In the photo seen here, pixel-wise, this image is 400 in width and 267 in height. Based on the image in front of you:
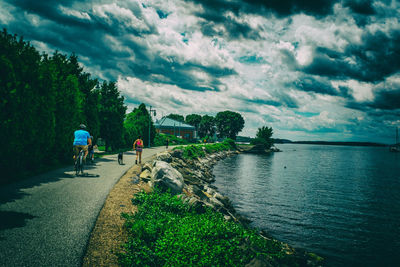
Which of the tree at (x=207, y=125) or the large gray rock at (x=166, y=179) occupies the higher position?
the tree at (x=207, y=125)

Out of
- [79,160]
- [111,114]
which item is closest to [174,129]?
[111,114]

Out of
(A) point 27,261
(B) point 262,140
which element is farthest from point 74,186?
(B) point 262,140

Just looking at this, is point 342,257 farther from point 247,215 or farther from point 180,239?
point 180,239

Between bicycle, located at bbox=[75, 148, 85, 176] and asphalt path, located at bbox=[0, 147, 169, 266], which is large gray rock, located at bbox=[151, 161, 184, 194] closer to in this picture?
asphalt path, located at bbox=[0, 147, 169, 266]

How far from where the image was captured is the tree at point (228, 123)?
11406 centimetres

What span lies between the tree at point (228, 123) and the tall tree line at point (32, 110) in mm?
97082

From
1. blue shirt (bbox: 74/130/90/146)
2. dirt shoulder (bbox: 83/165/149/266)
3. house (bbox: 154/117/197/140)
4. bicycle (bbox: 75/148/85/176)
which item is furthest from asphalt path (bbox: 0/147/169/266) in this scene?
house (bbox: 154/117/197/140)

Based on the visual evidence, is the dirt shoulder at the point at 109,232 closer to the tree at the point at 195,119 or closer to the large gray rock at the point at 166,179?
the large gray rock at the point at 166,179

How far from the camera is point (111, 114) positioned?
103 feet

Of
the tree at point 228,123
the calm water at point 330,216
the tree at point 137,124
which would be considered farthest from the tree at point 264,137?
the calm water at point 330,216

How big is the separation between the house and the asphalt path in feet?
263

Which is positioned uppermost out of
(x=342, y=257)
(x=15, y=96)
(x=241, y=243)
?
(x=15, y=96)

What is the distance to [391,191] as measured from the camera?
24016 mm

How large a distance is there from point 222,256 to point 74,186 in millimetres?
7082
